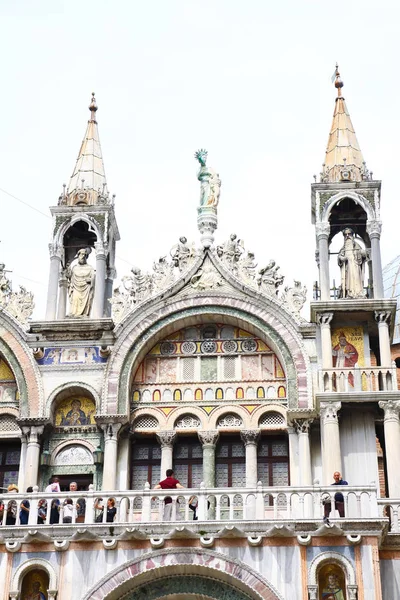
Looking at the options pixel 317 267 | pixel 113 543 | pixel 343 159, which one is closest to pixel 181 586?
pixel 113 543

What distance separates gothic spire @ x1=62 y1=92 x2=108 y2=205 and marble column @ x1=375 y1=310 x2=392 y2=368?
747 cm

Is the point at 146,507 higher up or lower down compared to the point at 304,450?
lower down

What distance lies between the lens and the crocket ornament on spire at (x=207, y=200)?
2730 centimetres

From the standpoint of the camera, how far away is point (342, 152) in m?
28.0

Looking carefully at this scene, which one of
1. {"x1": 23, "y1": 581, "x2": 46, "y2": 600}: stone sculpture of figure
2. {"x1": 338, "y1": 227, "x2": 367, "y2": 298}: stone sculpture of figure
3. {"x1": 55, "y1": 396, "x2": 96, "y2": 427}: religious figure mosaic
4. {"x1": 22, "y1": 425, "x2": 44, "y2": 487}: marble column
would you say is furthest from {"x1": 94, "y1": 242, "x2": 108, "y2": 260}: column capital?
{"x1": 23, "y1": 581, "x2": 46, "y2": 600}: stone sculpture of figure

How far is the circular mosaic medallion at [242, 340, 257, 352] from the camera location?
86.9ft

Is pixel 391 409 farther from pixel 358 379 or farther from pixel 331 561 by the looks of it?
pixel 331 561

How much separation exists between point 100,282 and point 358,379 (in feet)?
21.8

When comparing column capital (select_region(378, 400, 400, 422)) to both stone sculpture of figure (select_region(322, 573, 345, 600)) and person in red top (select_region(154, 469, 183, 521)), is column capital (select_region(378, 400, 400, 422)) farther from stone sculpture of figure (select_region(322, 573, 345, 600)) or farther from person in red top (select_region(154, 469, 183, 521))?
person in red top (select_region(154, 469, 183, 521))

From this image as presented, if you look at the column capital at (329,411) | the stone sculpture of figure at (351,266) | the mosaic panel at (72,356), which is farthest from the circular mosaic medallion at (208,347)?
the column capital at (329,411)

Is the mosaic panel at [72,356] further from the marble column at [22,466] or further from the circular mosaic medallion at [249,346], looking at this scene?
the circular mosaic medallion at [249,346]

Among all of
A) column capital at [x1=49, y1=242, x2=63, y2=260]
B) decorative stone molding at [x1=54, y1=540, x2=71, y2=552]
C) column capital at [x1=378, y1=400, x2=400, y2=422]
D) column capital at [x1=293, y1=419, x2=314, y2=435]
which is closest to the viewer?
decorative stone molding at [x1=54, y1=540, x2=71, y2=552]

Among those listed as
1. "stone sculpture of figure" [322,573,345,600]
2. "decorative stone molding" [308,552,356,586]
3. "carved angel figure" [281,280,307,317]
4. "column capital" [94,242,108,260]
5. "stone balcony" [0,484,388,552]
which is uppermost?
"column capital" [94,242,108,260]

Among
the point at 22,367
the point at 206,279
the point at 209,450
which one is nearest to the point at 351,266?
the point at 206,279
